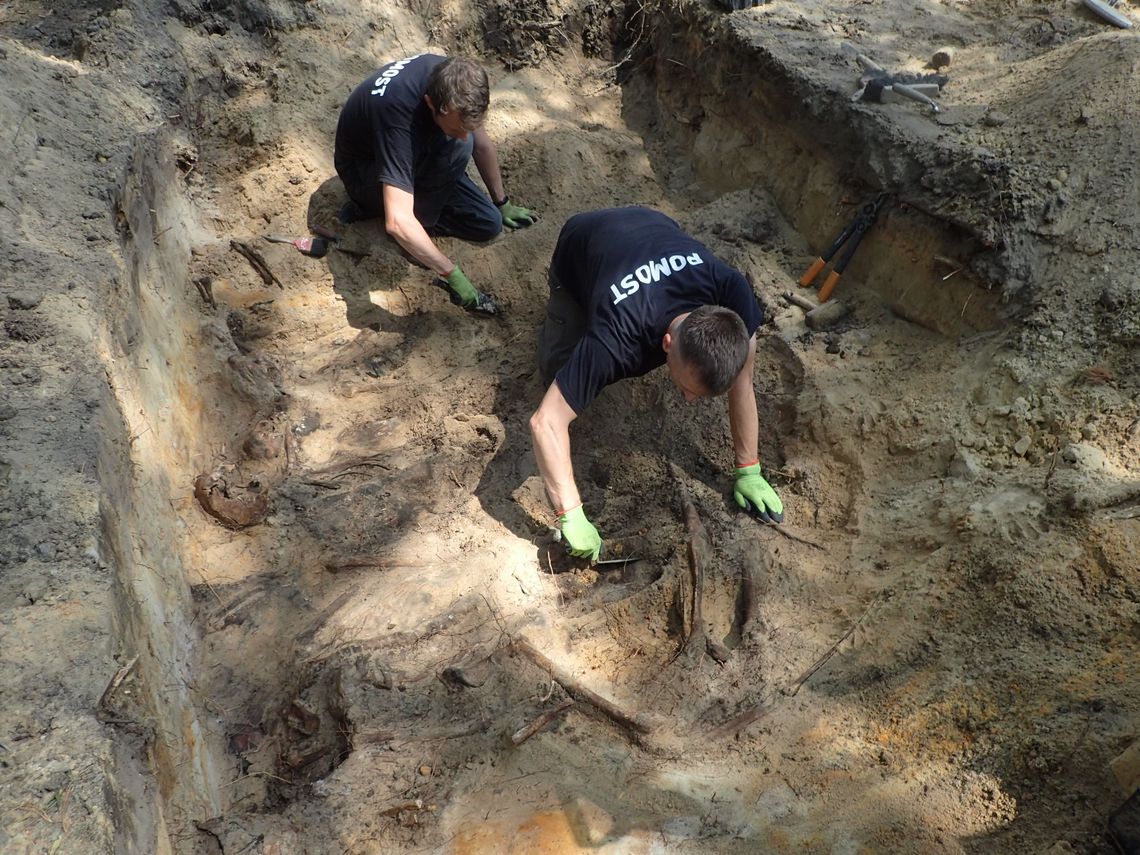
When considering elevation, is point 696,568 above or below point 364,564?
above

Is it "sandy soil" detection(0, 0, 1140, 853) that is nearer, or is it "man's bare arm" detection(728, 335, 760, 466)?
"sandy soil" detection(0, 0, 1140, 853)

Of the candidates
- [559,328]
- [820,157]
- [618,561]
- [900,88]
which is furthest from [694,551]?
[900,88]

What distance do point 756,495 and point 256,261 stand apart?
3349 millimetres

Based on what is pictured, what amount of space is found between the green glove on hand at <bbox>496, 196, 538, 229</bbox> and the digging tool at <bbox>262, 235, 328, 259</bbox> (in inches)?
49.1

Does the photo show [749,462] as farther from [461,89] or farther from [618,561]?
[461,89]

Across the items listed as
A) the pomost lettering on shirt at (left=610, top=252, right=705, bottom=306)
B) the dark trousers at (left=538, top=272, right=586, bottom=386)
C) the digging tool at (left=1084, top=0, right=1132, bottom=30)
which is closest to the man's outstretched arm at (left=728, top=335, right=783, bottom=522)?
the pomost lettering on shirt at (left=610, top=252, right=705, bottom=306)

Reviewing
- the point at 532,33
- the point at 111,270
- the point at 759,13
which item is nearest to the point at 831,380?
the point at 759,13

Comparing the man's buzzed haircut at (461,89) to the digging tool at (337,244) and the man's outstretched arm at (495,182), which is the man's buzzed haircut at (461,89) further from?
the digging tool at (337,244)

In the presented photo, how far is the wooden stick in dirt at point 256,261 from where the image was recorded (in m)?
4.65

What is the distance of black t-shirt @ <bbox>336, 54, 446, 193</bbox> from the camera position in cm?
419

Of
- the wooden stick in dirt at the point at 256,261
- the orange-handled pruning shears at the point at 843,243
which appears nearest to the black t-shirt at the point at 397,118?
the wooden stick in dirt at the point at 256,261

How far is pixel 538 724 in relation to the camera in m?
2.80

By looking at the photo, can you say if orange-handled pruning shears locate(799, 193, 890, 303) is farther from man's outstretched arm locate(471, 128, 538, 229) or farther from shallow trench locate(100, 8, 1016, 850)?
man's outstretched arm locate(471, 128, 538, 229)

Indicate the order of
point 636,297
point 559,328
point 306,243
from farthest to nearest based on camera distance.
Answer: point 306,243 → point 559,328 → point 636,297
